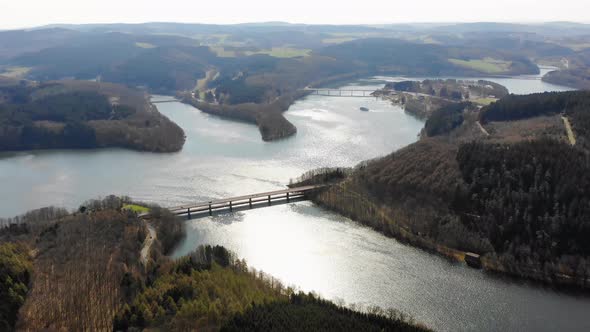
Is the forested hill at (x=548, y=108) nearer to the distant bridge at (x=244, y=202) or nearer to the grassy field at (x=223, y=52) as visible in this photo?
the distant bridge at (x=244, y=202)

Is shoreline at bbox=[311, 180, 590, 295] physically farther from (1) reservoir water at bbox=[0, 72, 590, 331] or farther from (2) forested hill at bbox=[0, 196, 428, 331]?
(2) forested hill at bbox=[0, 196, 428, 331]

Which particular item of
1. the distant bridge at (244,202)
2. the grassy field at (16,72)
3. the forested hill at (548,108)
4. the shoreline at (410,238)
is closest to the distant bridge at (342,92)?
the forested hill at (548,108)

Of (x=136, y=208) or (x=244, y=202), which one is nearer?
(x=136, y=208)

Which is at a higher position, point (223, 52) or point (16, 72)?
point (223, 52)

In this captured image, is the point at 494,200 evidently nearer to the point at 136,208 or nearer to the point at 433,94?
the point at 136,208

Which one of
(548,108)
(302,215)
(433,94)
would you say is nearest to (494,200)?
(302,215)

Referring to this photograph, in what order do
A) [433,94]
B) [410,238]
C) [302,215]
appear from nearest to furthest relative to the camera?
[410,238] → [302,215] → [433,94]

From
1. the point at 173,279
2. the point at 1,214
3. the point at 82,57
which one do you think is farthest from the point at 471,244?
the point at 82,57
